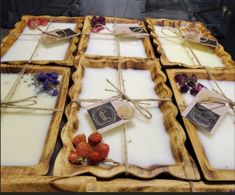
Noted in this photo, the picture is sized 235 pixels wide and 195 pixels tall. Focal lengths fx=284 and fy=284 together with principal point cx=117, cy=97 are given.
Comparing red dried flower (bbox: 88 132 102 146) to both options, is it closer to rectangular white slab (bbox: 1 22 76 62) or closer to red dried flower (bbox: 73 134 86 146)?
red dried flower (bbox: 73 134 86 146)

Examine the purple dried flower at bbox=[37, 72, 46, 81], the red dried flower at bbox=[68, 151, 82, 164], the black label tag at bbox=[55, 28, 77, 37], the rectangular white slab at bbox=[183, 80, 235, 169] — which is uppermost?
the black label tag at bbox=[55, 28, 77, 37]

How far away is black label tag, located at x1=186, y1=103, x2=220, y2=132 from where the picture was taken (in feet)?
2.97

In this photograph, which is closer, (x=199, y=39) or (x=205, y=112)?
(x=205, y=112)

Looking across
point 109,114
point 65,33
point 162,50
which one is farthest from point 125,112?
point 65,33

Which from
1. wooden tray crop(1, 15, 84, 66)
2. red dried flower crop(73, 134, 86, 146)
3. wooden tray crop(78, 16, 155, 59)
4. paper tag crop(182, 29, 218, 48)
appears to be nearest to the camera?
red dried flower crop(73, 134, 86, 146)

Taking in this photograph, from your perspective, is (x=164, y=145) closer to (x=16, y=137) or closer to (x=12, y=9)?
(x=16, y=137)

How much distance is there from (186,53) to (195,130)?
61 centimetres

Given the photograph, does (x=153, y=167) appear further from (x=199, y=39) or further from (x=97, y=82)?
(x=199, y=39)

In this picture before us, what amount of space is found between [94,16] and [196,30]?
59 centimetres

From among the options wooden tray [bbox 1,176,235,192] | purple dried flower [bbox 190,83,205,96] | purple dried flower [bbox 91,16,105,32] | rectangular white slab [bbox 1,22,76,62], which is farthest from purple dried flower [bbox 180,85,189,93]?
purple dried flower [bbox 91,16,105,32]

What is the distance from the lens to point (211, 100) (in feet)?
3.28

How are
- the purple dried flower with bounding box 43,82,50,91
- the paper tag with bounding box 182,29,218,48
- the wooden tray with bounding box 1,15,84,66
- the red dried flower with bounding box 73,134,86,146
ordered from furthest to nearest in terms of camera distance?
1. the paper tag with bounding box 182,29,218,48
2. the wooden tray with bounding box 1,15,84,66
3. the purple dried flower with bounding box 43,82,50,91
4. the red dried flower with bounding box 73,134,86,146

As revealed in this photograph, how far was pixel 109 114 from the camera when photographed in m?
0.87

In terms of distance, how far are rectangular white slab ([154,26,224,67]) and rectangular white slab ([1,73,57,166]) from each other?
2.18 ft
